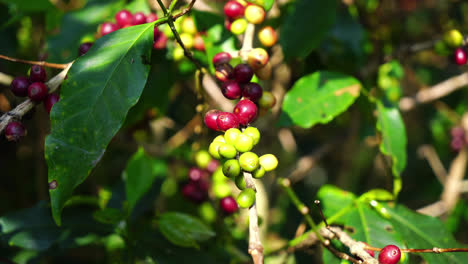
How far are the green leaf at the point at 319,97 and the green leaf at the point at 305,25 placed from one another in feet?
0.44

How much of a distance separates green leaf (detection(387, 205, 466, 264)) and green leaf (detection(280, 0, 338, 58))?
699 millimetres

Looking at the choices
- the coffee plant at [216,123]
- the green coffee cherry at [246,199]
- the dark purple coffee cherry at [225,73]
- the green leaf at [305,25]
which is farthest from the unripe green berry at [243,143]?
the green leaf at [305,25]

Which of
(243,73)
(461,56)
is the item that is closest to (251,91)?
(243,73)

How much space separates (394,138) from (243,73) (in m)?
0.74

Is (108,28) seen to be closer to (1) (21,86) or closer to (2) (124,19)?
(2) (124,19)

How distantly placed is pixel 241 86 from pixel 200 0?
63cm

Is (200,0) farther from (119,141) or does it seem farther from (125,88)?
(119,141)

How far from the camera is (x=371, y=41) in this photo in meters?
2.24

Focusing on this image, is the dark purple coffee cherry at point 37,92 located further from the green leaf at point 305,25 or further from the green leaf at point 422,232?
the green leaf at point 422,232

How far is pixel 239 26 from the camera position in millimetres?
1284

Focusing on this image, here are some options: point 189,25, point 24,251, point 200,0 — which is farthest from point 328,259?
point 24,251

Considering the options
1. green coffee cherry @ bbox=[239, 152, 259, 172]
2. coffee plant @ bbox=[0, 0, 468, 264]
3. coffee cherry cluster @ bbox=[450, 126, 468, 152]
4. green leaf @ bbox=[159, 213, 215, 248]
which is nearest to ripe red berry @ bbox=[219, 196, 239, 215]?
coffee plant @ bbox=[0, 0, 468, 264]

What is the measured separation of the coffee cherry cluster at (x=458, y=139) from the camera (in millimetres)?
2301

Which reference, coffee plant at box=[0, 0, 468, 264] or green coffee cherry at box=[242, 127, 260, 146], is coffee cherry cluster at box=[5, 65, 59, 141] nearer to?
coffee plant at box=[0, 0, 468, 264]
